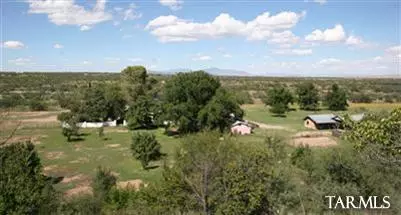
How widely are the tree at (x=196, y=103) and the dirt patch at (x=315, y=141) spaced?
345 inches

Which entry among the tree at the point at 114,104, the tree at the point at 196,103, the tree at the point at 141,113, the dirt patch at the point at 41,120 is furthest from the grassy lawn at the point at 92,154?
the dirt patch at the point at 41,120

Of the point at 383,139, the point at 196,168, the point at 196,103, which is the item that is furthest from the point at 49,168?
the point at 383,139

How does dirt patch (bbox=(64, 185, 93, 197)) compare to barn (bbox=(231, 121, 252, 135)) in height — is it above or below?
below

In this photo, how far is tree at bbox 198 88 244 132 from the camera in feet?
157

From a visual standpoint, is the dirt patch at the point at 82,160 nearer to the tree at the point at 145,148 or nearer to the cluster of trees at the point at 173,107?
the tree at the point at 145,148

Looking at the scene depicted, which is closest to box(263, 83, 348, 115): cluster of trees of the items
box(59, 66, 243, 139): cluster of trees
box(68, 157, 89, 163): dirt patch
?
box(59, 66, 243, 139): cluster of trees

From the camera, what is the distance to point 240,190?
15117 mm

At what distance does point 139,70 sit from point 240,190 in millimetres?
54116

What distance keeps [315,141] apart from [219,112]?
11.6 meters

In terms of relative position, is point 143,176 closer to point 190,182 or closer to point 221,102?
point 190,182

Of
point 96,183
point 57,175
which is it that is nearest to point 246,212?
point 96,183

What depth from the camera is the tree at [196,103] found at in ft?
158

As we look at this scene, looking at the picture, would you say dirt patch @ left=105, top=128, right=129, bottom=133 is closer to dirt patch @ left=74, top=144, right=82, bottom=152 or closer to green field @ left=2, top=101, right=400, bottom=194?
green field @ left=2, top=101, right=400, bottom=194

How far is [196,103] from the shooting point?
167 ft
